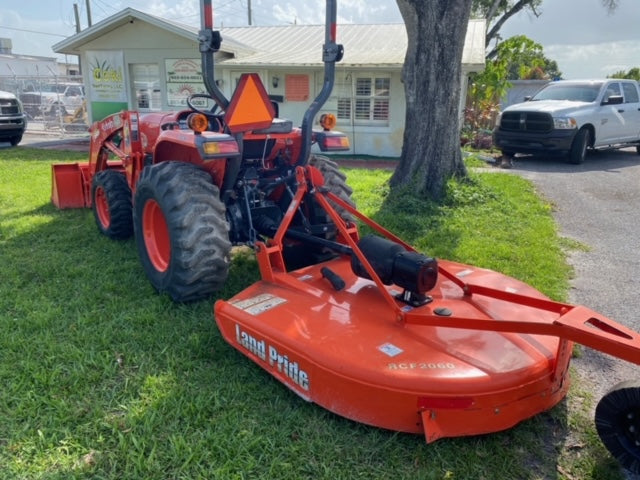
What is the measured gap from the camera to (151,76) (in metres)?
15.1

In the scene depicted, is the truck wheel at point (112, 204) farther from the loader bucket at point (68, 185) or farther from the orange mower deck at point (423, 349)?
the orange mower deck at point (423, 349)

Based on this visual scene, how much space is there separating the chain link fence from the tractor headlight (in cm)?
1354

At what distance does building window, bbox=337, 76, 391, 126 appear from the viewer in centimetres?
1352

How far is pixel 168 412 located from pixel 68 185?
4.95 m

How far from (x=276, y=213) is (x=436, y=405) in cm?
236

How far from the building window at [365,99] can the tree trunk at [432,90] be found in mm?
6417

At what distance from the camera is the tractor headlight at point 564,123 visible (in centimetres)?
1114

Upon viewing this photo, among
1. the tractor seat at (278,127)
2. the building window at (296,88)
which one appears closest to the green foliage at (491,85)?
the building window at (296,88)

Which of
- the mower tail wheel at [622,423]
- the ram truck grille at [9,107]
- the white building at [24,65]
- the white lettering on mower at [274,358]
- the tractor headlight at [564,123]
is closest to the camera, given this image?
the mower tail wheel at [622,423]

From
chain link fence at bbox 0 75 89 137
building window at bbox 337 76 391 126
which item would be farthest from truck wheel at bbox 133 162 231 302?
chain link fence at bbox 0 75 89 137

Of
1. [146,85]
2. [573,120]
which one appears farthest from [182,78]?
[573,120]

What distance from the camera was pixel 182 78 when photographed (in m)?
14.5

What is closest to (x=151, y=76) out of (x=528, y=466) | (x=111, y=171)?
(x=111, y=171)

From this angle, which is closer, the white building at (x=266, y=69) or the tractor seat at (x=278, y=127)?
the tractor seat at (x=278, y=127)
